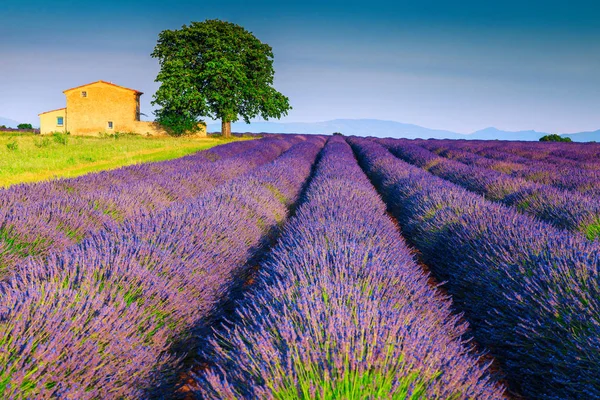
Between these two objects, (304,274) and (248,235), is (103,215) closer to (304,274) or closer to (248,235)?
(248,235)

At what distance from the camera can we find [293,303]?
5.47ft

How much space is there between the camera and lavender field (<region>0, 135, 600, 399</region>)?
1289mm

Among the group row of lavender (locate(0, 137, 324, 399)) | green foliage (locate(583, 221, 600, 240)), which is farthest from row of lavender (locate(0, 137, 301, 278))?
green foliage (locate(583, 221, 600, 240))

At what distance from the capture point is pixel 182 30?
83.7 ft

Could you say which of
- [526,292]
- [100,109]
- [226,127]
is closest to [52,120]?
[100,109]

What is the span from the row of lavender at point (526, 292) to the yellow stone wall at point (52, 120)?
1300 inches

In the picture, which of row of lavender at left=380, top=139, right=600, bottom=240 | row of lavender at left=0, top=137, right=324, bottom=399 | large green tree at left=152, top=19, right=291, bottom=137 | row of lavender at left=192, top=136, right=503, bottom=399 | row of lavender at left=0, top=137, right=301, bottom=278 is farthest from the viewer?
large green tree at left=152, top=19, right=291, bottom=137

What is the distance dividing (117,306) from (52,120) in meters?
34.3

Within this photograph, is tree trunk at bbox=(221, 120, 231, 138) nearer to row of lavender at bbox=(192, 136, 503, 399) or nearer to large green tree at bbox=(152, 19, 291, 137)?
large green tree at bbox=(152, 19, 291, 137)

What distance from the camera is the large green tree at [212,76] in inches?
944

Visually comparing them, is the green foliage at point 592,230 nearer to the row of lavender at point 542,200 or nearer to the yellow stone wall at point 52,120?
the row of lavender at point 542,200

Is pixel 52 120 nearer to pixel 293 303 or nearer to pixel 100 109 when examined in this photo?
pixel 100 109

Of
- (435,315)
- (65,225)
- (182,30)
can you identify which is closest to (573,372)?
(435,315)

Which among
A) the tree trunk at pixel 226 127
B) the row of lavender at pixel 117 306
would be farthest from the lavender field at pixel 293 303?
the tree trunk at pixel 226 127
